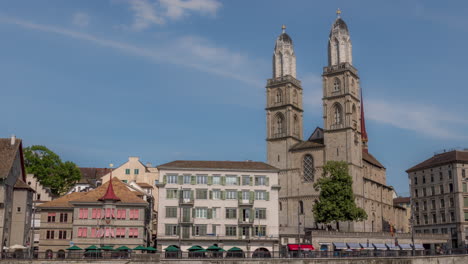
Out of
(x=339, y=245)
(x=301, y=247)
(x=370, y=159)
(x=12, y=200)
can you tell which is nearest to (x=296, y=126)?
(x=370, y=159)

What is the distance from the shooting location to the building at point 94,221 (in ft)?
254

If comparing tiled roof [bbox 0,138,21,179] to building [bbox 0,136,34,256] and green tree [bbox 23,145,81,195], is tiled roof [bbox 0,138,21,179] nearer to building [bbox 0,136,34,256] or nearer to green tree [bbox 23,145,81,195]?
building [bbox 0,136,34,256]

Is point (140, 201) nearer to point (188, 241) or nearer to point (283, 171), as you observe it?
point (188, 241)

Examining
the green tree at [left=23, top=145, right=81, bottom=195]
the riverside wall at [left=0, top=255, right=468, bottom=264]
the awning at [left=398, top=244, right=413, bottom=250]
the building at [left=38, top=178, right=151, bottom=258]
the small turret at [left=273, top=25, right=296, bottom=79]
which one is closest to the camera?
the riverside wall at [left=0, top=255, right=468, bottom=264]

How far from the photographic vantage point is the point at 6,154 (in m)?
72.1

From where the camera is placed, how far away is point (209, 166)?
85.9 m

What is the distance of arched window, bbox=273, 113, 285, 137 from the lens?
390 ft

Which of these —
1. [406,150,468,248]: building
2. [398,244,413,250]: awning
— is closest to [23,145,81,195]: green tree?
[398,244,413,250]: awning

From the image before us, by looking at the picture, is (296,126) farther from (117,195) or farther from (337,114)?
(117,195)

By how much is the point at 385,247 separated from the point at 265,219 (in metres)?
20.9

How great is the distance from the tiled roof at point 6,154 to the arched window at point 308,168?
57414 mm

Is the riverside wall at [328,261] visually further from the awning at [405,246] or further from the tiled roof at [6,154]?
the awning at [405,246]

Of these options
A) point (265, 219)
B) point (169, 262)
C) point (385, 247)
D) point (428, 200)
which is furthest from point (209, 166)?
point (428, 200)

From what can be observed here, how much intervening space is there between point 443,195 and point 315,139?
28.1 meters
